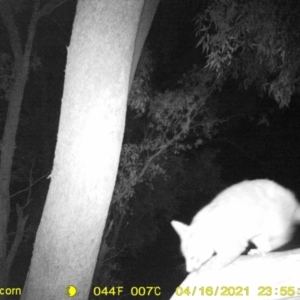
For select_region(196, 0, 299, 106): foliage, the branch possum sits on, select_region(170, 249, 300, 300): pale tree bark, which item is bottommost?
select_region(170, 249, 300, 300): pale tree bark

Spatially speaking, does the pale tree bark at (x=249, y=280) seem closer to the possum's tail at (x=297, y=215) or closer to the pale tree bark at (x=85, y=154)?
the possum's tail at (x=297, y=215)

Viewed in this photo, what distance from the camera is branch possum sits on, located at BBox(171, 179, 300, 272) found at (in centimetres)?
466

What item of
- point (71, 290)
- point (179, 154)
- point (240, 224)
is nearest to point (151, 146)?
point (179, 154)

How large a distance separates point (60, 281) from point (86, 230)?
0.45 metres

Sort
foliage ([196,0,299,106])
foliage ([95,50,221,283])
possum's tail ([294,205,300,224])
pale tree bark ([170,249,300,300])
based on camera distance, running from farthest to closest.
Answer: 1. foliage ([95,50,221,283])
2. foliage ([196,0,299,106])
3. possum's tail ([294,205,300,224])
4. pale tree bark ([170,249,300,300])

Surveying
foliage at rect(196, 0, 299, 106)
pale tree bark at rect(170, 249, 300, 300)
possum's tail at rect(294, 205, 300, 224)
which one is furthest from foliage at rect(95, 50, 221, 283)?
pale tree bark at rect(170, 249, 300, 300)

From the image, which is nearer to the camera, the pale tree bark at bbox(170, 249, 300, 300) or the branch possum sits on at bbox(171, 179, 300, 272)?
the pale tree bark at bbox(170, 249, 300, 300)

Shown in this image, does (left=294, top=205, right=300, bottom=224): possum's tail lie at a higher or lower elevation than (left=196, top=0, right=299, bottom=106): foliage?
lower

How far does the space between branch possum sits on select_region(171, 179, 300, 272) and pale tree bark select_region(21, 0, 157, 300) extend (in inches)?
50.2

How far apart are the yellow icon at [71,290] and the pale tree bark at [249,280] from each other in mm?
1157

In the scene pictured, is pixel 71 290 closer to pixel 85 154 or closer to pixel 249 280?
pixel 85 154

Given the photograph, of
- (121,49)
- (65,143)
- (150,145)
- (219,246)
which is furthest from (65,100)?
(150,145)

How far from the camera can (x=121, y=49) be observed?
397 centimetres

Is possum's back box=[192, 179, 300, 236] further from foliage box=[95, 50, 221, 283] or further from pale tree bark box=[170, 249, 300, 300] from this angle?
foliage box=[95, 50, 221, 283]
